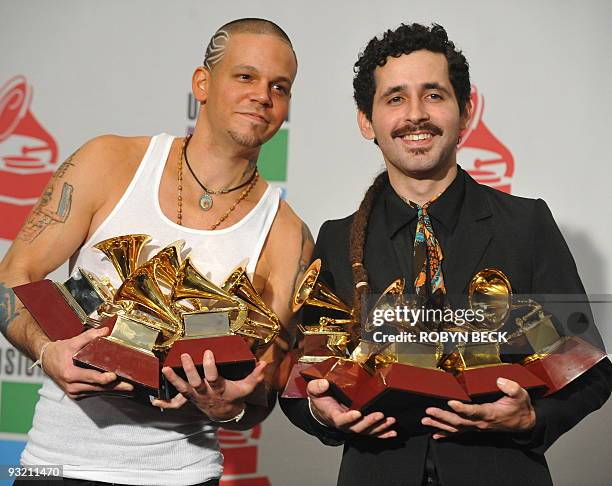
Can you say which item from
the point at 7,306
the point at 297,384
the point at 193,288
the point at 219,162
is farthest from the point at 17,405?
the point at 297,384

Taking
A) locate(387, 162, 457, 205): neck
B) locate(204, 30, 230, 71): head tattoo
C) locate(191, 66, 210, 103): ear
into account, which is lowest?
locate(387, 162, 457, 205): neck

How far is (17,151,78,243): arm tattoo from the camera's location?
2.02 metres

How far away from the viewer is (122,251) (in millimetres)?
1875

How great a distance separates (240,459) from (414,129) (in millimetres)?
1665

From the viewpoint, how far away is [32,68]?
125 inches

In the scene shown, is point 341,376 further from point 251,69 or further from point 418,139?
point 251,69

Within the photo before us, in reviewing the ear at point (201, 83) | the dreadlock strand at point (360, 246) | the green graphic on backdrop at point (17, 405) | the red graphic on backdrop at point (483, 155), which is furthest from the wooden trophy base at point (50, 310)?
the red graphic on backdrop at point (483, 155)

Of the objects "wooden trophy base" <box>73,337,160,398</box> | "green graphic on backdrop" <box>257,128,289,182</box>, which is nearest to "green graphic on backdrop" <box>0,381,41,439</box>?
"green graphic on backdrop" <box>257,128,289,182</box>

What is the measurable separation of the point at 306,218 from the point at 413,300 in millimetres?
1329

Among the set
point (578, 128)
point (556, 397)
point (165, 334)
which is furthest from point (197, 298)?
point (578, 128)

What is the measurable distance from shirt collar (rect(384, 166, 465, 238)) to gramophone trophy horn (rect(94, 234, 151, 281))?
22.7 inches

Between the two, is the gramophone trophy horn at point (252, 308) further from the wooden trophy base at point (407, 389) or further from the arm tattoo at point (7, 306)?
the arm tattoo at point (7, 306)

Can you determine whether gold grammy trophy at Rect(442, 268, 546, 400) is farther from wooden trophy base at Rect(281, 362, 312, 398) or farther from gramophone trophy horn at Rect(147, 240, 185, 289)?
gramophone trophy horn at Rect(147, 240, 185, 289)

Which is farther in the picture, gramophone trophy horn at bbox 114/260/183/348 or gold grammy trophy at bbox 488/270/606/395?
gramophone trophy horn at bbox 114/260/183/348
